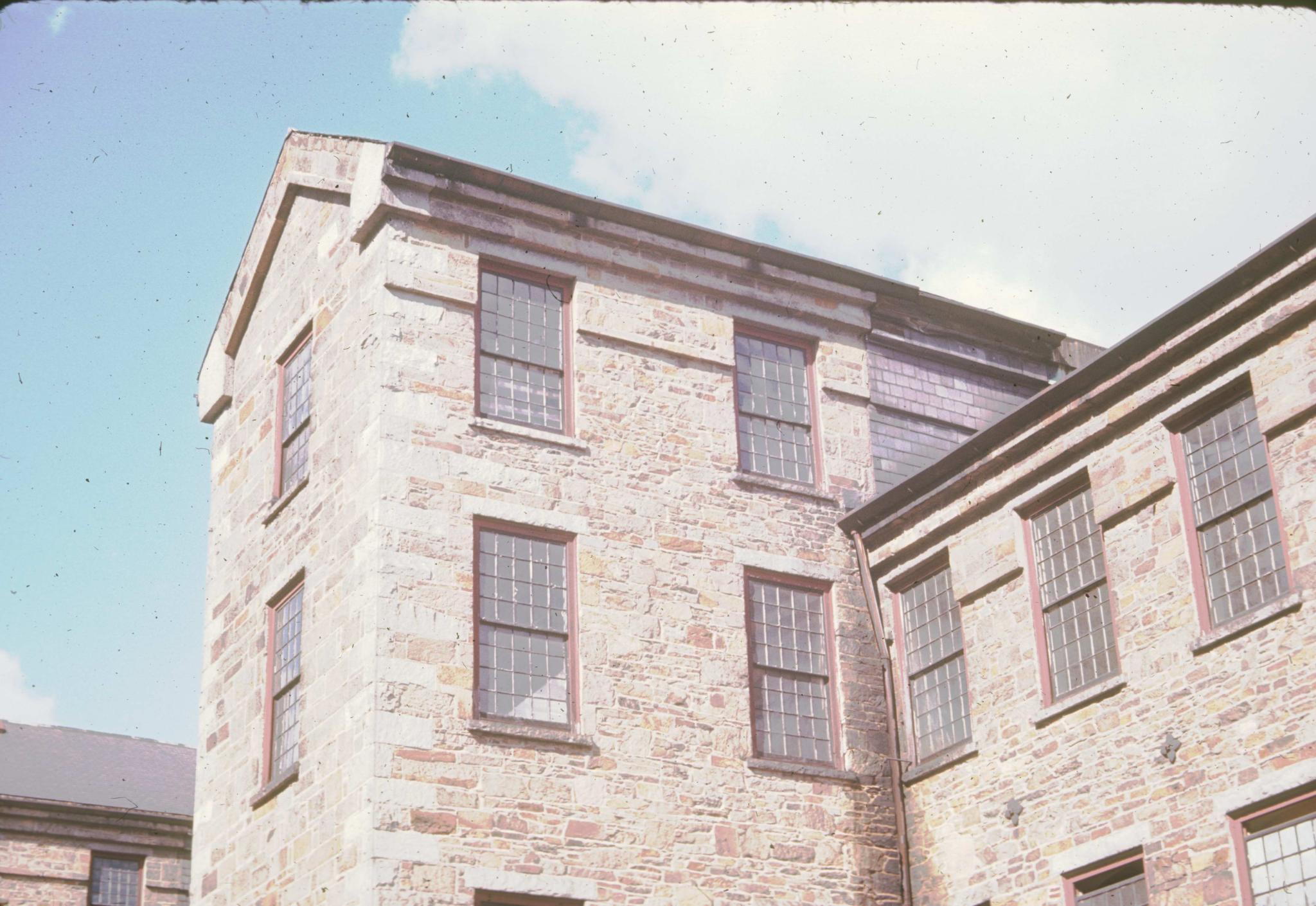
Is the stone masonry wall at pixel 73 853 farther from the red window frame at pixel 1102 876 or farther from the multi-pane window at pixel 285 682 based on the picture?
the red window frame at pixel 1102 876

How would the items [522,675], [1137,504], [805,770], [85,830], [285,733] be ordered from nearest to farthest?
[1137,504] → [522,675] → [805,770] → [285,733] → [85,830]

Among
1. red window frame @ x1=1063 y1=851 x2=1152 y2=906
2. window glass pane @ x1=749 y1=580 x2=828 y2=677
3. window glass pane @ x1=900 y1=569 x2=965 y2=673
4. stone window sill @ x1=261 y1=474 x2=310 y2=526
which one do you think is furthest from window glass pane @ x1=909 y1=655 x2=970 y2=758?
stone window sill @ x1=261 y1=474 x2=310 y2=526

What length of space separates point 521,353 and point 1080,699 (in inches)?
292

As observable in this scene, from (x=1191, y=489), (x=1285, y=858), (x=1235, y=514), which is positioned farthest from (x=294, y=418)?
(x=1285, y=858)

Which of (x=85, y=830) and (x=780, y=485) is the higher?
(x=780, y=485)

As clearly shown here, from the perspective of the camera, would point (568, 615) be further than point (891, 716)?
No

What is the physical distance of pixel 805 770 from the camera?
1748cm

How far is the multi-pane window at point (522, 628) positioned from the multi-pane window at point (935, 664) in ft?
13.9

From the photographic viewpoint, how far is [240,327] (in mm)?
21828

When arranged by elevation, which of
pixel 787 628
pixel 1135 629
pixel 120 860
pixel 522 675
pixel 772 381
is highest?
pixel 772 381

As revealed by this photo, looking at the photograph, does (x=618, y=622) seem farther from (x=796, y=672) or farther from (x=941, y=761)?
(x=941, y=761)

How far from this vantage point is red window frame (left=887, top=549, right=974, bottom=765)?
17156 mm

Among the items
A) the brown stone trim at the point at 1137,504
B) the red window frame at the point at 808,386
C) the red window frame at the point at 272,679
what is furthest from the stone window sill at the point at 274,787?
the brown stone trim at the point at 1137,504

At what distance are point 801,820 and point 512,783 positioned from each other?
139 inches
